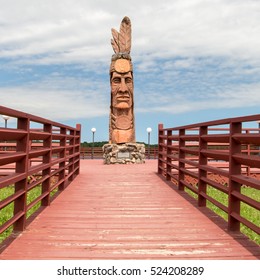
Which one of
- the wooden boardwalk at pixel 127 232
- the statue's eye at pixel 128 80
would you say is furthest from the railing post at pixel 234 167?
the statue's eye at pixel 128 80

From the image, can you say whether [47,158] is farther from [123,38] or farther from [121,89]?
[123,38]

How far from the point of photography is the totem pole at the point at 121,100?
17.6 m

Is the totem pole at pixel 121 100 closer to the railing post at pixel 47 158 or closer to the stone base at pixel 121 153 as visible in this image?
the stone base at pixel 121 153

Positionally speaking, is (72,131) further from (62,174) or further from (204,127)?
(204,127)

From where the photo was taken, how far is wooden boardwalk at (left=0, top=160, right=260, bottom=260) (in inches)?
154

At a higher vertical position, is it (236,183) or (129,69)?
(129,69)

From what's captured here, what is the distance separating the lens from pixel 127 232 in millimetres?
4777

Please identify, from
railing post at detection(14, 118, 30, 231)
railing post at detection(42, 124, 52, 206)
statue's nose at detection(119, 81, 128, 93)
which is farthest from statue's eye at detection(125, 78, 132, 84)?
railing post at detection(14, 118, 30, 231)

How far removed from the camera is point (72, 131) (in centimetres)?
1035

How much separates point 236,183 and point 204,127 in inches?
73.1

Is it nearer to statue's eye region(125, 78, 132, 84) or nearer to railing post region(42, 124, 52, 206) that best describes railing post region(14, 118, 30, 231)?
railing post region(42, 124, 52, 206)

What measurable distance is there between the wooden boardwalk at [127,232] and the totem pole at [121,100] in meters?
10.1

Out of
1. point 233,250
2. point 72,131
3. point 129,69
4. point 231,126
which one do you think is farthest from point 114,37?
point 233,250

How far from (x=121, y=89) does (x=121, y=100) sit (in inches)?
22.1
